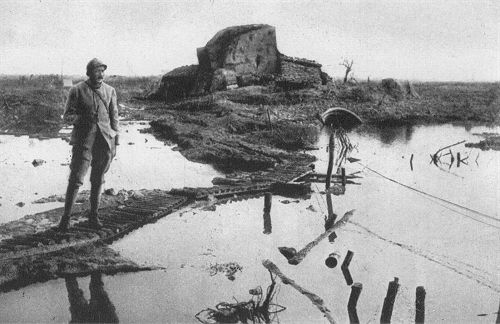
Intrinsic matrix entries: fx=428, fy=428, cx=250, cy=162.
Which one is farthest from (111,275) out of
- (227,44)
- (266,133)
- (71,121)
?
(227,44)

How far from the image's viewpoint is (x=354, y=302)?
5.37m

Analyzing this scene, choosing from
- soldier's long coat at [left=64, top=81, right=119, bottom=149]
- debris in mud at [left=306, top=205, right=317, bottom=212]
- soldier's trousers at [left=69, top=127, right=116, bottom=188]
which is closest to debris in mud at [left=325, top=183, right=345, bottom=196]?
debris in mud at [left=306, top=205, right=317, bottom=212]

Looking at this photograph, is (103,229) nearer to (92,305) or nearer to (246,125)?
(92,305)

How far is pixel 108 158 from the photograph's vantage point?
21.0 ft

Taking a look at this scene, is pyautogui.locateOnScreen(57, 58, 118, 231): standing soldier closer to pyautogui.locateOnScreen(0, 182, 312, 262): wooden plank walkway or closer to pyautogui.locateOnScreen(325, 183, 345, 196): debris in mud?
pyautogui.locateOnScreen(0, 182, 312, 262): wooden plank walkway

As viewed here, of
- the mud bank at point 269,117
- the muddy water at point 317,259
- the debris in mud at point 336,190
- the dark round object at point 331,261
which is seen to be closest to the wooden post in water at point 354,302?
the muddy water at point 317,259

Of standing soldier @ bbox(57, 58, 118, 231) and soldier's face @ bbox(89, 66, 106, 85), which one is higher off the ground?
soldier's face @ bbox(89, 66, 106, 85)

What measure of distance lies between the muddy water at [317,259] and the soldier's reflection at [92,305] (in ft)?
0.16

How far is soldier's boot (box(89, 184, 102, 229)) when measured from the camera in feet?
21.4

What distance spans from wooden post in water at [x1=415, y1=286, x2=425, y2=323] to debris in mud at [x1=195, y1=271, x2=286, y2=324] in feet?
5.24

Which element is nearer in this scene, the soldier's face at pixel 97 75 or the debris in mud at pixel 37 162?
the soldier's face at pixel 97 75

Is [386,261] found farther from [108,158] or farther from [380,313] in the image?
[108,158]

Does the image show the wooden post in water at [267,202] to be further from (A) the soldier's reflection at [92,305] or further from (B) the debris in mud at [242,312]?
(A) the soldier's reflection at [92,305]

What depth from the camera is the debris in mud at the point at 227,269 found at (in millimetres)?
6132
